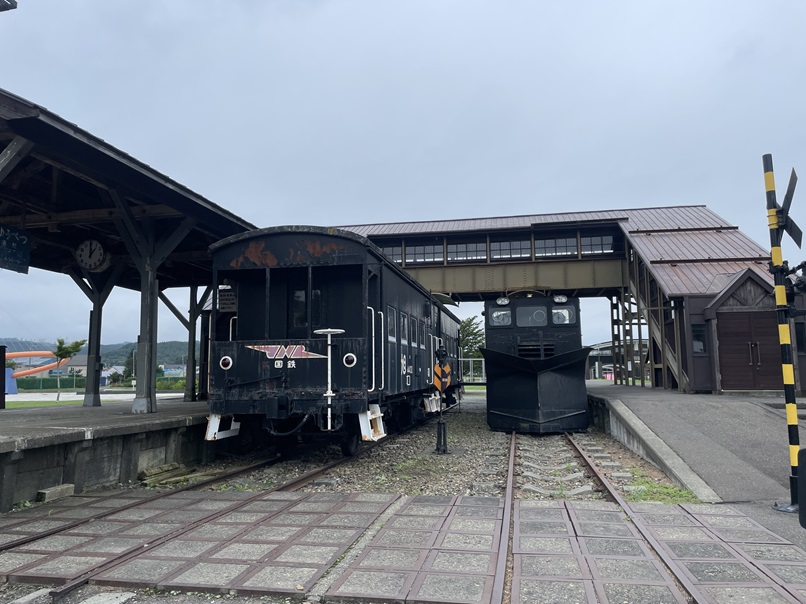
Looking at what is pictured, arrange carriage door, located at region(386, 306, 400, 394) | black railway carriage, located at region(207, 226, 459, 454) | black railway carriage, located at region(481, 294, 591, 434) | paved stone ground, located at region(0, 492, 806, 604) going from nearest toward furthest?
paved stone ground, located at region(0, 492, 806, 604)
black railway carriage, located at region(207, 226, 459, 454)
carriage door, located at region(386, 306, 400, 394)
black railway carriage, located at region(481, 294, 591, 434)

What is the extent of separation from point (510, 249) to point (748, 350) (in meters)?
10.9

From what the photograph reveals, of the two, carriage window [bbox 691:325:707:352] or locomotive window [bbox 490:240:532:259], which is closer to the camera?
carriage window [bbox 691:325:707:352]

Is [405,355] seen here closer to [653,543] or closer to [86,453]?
[86,453]

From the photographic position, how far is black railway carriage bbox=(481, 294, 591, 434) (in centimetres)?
1295

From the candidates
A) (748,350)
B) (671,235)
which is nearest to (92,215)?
(748,350)

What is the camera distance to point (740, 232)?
21453 millimetres

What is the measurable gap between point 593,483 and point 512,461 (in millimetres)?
1576

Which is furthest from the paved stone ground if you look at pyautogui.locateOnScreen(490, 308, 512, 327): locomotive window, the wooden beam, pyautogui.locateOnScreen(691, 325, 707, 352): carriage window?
pyautogui.locateOnScreen(691, 325, 707, 352): carriage window

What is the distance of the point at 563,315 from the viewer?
14445 mm

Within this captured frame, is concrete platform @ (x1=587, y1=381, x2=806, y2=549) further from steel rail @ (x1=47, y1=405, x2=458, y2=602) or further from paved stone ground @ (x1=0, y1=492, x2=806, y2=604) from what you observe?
steel rail @ (x1=47, y1=405, x2=458, y2=602)

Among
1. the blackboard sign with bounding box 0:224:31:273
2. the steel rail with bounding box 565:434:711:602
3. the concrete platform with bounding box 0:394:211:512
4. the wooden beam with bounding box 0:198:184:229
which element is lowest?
the steel rail with bounding box 565:434:711:602

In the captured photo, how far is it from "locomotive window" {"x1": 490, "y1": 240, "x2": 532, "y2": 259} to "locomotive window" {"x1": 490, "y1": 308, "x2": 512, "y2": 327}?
933cm

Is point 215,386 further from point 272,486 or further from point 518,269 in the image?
point 518,269

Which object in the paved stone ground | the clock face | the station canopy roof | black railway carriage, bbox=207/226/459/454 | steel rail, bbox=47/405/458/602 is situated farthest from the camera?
the clock face
